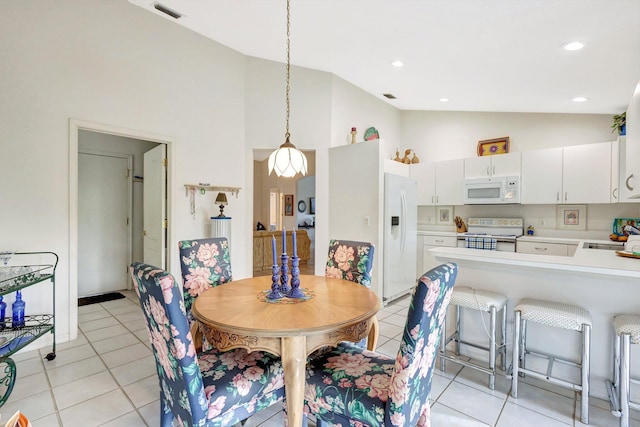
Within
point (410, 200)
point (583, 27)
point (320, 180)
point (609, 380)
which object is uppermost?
point (583, 27)

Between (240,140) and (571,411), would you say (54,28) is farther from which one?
(571,411)

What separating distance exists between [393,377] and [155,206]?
11.7ft

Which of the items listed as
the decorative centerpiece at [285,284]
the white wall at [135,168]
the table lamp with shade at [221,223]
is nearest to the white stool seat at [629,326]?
the decorative centerpiece at [285,284]

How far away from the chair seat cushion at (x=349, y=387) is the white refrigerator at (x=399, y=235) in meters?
2.35

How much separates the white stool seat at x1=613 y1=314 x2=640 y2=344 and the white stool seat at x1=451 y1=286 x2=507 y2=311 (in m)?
0.58

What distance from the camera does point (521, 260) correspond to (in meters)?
2.06

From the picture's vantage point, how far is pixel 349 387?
4.30 ft

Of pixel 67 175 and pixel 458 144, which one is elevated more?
pixel 458 144

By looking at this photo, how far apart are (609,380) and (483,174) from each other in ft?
9.72

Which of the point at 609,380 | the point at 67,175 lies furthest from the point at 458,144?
the point at 67,175

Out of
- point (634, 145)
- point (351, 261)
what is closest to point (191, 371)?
point (351, 261)

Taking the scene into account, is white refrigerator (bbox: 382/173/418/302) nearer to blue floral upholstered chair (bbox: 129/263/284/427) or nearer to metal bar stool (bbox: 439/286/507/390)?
metal bar stool (bbox: 439/286/507/390)

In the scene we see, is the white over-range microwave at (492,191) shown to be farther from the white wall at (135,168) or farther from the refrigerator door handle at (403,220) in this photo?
the white wall at (135,168)

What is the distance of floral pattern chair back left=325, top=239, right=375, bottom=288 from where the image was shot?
2.21 m
